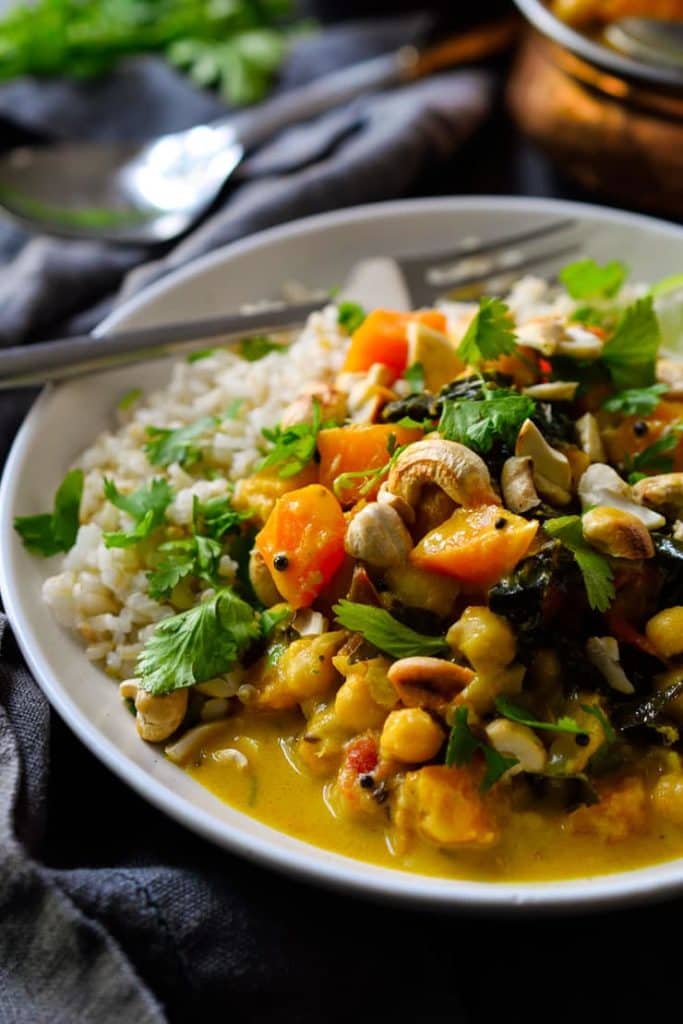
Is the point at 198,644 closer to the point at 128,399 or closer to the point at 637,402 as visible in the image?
the point at 128,399

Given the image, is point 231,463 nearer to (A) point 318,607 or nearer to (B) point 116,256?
(A) point 318,607

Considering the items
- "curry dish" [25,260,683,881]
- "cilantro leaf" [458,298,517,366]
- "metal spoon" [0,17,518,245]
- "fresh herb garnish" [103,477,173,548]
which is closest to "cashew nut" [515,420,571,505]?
"curry dish" [25,260,683,881]

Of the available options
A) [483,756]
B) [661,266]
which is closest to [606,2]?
[661,266]

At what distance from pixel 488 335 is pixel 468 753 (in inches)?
51.1

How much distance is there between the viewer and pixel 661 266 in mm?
4512

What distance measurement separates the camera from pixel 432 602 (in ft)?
9.63

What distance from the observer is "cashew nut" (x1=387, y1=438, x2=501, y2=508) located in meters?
2.92

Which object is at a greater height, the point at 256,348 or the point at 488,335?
the point at 488,335

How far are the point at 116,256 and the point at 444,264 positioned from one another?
148cm

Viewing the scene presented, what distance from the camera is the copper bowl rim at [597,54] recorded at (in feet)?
14.8

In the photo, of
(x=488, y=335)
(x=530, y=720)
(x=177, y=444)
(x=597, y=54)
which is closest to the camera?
(x=530, y=720)

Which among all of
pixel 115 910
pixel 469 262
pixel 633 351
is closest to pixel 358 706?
pixel 115 910

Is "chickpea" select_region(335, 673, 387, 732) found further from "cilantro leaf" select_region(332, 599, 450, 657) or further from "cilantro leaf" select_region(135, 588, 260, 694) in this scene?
"cilantro leaf" select_region(135, 588, 260, 694)

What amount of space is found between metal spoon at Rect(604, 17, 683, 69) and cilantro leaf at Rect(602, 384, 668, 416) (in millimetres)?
2013
